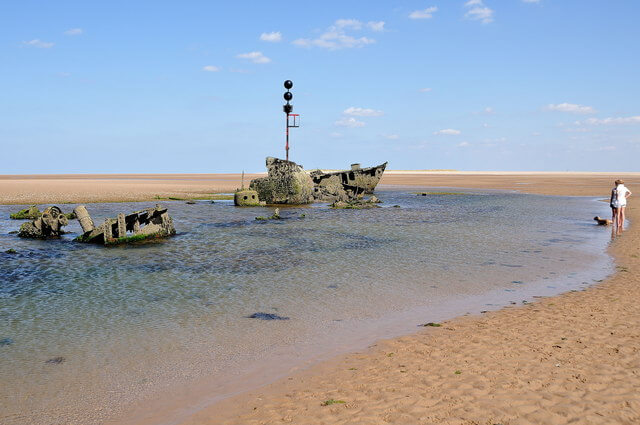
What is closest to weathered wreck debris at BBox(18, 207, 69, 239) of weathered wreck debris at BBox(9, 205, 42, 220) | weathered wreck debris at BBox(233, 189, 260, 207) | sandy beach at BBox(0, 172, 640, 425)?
weathered wreck debris at BBox(9, 205, 42, 220)

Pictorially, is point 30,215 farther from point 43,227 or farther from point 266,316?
point 266,316

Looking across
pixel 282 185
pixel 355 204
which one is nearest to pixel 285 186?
pixel 282 185

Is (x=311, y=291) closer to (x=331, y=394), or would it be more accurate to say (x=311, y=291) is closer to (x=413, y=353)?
(x=413, y=353)

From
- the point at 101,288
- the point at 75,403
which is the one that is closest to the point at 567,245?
the point at 101,288

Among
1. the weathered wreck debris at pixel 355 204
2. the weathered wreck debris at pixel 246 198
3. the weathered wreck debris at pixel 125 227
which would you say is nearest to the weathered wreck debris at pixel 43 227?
the weathered wreck debris at pixel 125 227

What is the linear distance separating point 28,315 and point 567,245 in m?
14.0

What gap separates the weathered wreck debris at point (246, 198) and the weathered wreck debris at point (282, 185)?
1246mm

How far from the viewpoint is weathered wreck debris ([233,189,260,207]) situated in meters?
27.7

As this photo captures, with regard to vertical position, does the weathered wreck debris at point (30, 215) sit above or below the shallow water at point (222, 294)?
above

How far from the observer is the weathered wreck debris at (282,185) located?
2933cm

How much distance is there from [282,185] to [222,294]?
20761 millimetres

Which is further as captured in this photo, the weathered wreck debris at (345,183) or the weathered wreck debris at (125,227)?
the weathered wreck debris at (345,183)

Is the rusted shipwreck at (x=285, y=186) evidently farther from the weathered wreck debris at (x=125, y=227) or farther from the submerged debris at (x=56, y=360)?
the submerged debris at (x=56, y=360)

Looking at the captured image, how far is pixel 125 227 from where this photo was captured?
49.0ft
